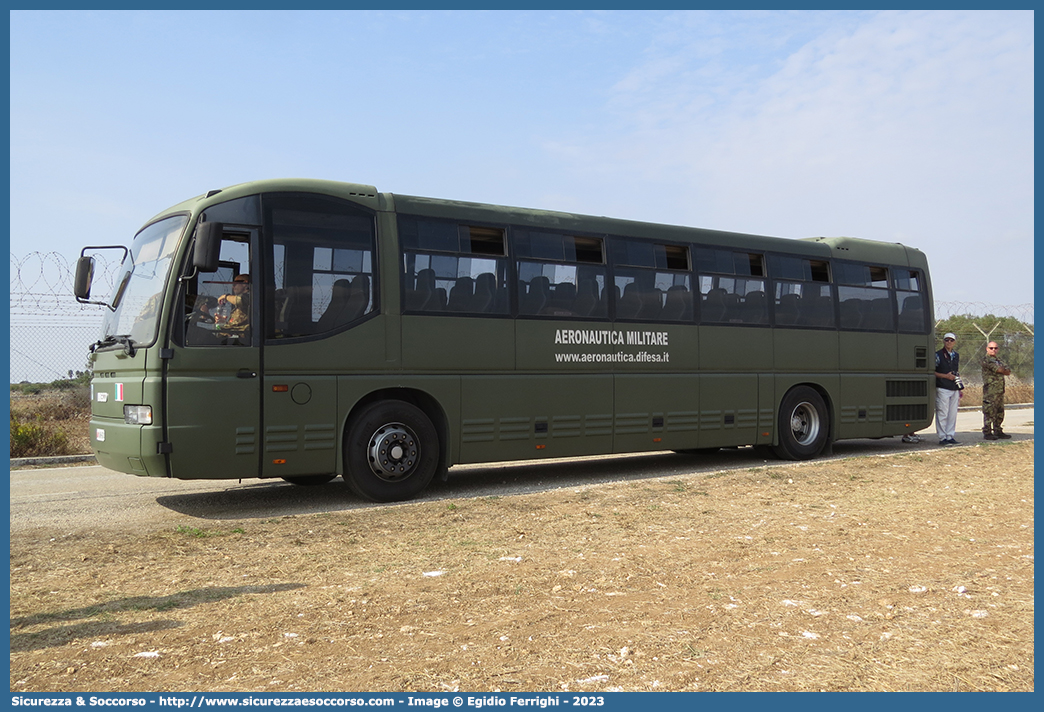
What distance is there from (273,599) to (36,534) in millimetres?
3334

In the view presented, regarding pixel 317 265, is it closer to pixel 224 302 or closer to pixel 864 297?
pixel 224 302

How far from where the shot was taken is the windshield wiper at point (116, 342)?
8.46 m

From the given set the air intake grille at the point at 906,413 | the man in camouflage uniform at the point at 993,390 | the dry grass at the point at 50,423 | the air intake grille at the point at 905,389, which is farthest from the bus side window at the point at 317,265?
the man in camouflage uniform at the point at 993,390

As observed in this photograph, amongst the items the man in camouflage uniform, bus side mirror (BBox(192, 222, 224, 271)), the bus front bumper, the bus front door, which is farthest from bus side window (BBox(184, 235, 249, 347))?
the man in camouflage uniform

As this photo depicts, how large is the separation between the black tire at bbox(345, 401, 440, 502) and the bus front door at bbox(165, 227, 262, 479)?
1024mm

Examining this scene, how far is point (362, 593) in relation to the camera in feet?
17.3

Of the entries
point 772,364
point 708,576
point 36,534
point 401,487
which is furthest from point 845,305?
point 36,534

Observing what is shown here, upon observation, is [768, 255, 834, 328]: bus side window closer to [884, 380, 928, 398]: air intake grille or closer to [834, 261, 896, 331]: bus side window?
[834, 261, 896, 331]: bus side window

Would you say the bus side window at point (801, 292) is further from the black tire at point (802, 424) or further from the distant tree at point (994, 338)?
the distant tree at point (994, 338)

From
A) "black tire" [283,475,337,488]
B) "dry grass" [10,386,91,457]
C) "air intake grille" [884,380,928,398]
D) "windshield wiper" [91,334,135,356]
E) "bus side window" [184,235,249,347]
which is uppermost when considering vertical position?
"bus side window" [184,235,249,347]

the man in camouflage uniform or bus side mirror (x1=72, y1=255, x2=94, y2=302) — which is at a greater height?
bus side mirror (x1=72, y1=255, x2=94, y2=302)

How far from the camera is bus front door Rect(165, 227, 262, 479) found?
26.9 feet

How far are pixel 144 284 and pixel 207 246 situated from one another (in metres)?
1.12
